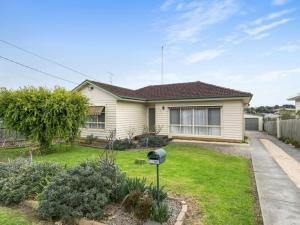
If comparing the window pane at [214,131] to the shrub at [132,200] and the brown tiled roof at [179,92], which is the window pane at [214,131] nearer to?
the brown tiled roof at [179,92]

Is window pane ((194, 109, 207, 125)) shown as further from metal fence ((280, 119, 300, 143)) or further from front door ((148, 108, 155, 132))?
metal fence ((280, 119, 300, 143))

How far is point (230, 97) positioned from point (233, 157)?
622 cm

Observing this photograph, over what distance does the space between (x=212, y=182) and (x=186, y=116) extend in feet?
40.2

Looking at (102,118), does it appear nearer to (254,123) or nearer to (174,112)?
(174,112)

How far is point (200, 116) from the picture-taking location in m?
18.8

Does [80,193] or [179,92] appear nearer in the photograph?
[80,193]

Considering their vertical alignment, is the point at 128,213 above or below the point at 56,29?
below

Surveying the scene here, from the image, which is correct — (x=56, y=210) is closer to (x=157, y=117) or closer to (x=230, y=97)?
(x=230, y=97)

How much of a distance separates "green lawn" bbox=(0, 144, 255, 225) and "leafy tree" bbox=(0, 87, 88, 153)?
4965mm

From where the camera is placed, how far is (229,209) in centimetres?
529

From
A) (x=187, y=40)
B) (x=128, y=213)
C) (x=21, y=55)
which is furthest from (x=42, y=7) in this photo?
(x=128, y=213)

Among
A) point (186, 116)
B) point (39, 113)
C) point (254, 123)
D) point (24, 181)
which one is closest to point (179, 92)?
point (186, 116)

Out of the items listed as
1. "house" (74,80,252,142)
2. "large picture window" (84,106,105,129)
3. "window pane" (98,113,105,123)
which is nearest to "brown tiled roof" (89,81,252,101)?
"house" (74,80,252,142)

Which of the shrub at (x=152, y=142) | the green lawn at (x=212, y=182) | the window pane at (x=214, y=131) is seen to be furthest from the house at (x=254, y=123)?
the green lawn at (x=212, y=182)
